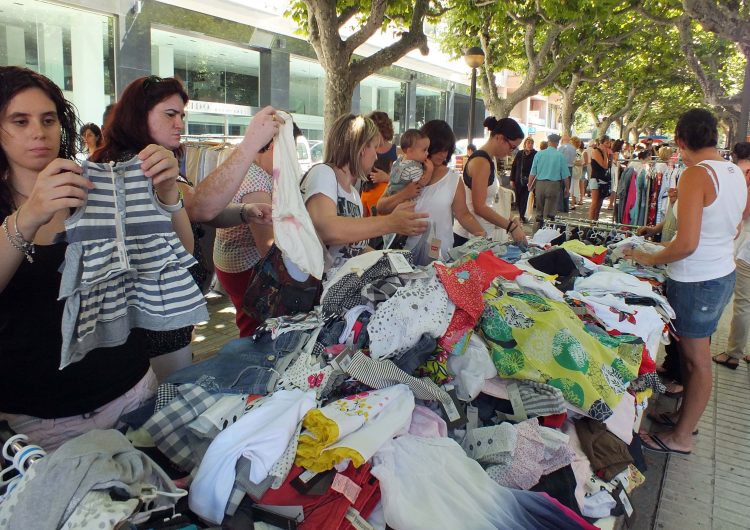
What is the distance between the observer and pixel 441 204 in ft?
12.6

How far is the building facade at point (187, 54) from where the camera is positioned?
1059 centimetres

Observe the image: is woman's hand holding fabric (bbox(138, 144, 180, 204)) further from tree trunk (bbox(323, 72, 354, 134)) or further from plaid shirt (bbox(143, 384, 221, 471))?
tree trunk (bbox(323, 72, 354, 134))

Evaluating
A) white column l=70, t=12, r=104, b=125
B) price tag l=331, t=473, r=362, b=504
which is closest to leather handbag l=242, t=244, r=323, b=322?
price tag l=331, t=473, r=362, b=504

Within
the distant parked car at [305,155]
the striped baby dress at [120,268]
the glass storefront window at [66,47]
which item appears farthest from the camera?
the distant parked car at [305,155]

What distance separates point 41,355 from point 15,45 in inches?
439

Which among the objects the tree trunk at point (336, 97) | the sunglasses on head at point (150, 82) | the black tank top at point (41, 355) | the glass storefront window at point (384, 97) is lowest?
the black tank top at point (41, 355)

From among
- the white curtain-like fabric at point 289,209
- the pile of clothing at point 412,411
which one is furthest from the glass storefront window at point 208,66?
the pile of clothing at point 412,411

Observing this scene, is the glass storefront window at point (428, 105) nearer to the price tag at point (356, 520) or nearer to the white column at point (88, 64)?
the white column at point (88, 64)

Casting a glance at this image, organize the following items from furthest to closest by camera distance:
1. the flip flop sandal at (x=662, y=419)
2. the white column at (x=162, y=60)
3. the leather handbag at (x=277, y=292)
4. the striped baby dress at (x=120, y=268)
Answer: the white column at (x=162, y=60) < the flip flop sandal at (x=662, y=419) < the leather handbag at (x=277, y=292) < the striped baby dress at (x=120, y=268)

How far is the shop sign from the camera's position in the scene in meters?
14.2

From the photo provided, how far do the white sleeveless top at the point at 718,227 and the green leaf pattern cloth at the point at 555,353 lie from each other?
133 centimetres

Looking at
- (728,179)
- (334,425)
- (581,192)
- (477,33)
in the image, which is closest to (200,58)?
(477,33)

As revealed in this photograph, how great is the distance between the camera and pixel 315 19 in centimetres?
752

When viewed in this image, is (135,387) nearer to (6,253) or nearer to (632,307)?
(6,253)
